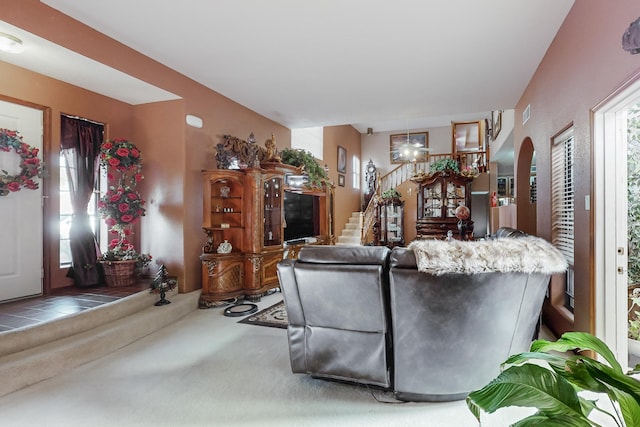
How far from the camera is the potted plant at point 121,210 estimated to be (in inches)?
141

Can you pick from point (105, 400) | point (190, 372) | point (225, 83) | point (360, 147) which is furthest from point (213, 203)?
point (360, 147)

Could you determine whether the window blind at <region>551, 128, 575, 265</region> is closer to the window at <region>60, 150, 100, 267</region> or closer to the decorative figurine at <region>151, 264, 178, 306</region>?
the decorative figurine at <region>151, 264, 178, 306</region>

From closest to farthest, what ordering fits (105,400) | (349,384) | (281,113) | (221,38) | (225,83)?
Answer: (105,400)
(349,384)
(221,38)
(225,83)
(281,113)

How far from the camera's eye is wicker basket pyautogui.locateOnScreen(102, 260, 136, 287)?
3.69 meters

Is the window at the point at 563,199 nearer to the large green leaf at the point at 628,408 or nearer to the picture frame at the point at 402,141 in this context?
the large green leaf at the point at 628,408

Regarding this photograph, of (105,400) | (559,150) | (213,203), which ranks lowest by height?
(105,400)

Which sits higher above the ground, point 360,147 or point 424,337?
point 360,147

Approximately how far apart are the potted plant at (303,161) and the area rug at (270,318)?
2369 millimetres

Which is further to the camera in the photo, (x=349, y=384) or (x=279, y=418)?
(x=349, y=384)

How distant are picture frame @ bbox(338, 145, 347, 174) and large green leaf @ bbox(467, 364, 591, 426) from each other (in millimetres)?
8927

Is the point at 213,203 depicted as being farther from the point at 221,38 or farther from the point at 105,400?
the point at 105,400

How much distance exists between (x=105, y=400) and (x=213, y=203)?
2558 mm

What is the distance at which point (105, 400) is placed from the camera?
209 centimetres

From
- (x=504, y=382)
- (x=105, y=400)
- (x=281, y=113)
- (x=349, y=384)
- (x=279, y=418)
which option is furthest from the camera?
(x=281, y=113)
